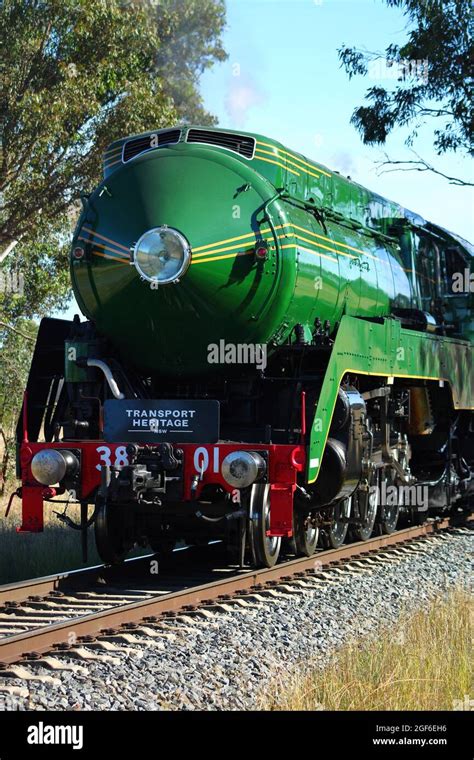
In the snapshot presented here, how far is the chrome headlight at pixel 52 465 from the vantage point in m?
8.66

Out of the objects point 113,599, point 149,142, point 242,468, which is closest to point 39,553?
point 113,599

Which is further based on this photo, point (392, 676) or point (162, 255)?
point (162, 255)

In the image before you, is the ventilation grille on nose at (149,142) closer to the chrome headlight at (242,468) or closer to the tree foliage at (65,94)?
the chrome headlight at (242,468)

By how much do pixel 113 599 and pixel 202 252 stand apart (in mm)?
3165

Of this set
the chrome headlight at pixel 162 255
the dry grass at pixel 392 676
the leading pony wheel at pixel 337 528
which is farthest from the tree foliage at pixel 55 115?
the dry grass at pixel 392 676

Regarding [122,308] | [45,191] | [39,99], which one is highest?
[39,99]

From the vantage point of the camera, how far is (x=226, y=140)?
9.38 meters

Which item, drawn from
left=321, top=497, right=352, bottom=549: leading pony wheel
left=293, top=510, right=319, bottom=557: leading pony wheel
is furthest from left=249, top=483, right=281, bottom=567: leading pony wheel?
left=321, top=497, right=352, bottom=549: leading pony wheel

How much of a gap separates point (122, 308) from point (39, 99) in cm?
1045

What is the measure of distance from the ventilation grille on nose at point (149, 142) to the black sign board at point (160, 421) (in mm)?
2557

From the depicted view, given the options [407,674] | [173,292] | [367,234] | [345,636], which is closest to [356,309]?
[367,234]

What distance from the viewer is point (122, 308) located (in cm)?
913

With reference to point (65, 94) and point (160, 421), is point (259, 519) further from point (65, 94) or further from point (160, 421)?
point (65, 94)
